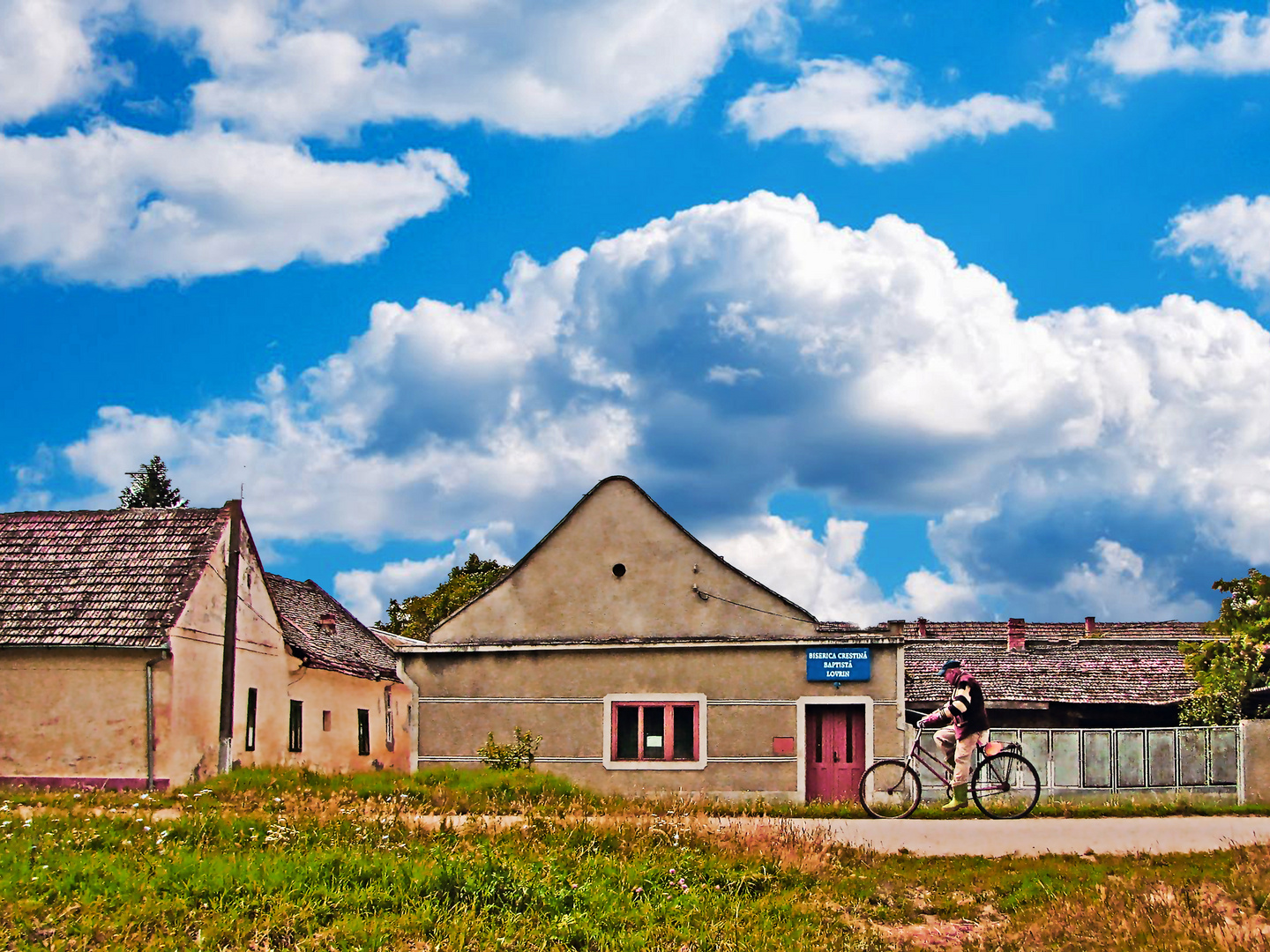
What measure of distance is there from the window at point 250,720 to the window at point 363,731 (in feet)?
25.8

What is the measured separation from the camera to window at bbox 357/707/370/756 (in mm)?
39750

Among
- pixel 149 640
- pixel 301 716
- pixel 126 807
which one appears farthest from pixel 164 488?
pixel 126 807

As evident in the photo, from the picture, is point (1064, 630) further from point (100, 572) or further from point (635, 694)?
point (100, 572)

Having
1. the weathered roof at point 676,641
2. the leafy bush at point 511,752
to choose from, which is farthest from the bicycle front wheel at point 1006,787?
the leafy bush at point 511,752

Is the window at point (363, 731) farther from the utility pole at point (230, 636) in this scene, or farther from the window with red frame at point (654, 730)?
the window with red frame at point (654, 730)

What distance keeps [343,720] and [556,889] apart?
95.9 ft

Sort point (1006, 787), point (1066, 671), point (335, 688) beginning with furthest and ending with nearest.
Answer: point (1066, 671), point (335, 688), point (1006, 787)

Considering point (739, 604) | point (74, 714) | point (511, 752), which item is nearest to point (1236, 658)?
Answer: point (739, 604)

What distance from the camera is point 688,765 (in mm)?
27266

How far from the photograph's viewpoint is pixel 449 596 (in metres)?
58.7

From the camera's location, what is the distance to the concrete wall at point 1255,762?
22234 mm

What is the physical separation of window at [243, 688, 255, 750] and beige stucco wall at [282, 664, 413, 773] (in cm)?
188

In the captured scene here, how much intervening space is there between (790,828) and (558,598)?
14994 millimetres

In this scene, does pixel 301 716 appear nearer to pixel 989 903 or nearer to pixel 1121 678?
pixel 1121 678
